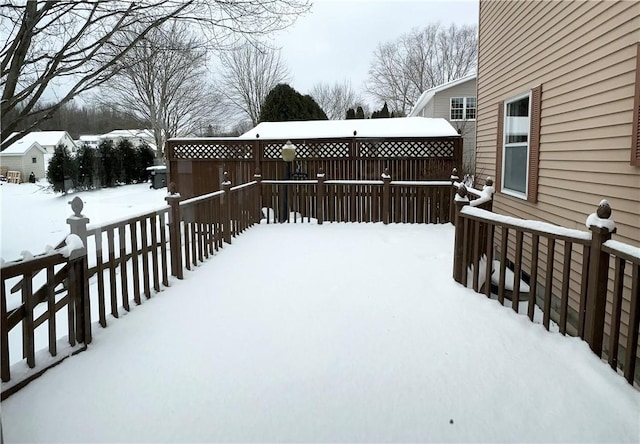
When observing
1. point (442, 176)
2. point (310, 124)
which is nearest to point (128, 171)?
point (310, 124)

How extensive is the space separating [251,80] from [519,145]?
2331 centimetres

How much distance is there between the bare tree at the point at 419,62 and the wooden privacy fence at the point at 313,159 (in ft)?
84.6

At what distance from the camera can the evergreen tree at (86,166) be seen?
1311cm

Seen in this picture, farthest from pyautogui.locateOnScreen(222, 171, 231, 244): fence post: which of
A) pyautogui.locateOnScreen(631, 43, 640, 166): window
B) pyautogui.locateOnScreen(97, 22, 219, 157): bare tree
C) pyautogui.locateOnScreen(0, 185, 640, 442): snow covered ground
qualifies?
pyautogui.locateOnScreen(97, 22, 219, 157): bare tree

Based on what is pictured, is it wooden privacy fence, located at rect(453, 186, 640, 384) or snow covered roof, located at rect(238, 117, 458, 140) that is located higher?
snow covered roof, located at rect(238, 117, 458, 140)

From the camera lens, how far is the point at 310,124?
505 inches

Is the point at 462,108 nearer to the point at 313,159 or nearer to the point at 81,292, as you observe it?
the point at 313,159

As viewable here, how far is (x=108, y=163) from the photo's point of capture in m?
15.3

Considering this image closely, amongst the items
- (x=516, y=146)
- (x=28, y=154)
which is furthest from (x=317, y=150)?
(x=28, y=154)

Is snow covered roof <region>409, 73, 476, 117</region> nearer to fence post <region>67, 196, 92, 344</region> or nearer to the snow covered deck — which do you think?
the snow covered deck

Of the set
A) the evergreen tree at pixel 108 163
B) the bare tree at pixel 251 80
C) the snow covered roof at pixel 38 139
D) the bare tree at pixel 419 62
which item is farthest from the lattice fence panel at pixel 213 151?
the bare tree at pixel 419 62

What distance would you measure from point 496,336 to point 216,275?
111 inches

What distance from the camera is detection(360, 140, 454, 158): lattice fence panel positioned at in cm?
901

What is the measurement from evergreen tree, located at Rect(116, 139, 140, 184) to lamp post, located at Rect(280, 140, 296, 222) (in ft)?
29.7
